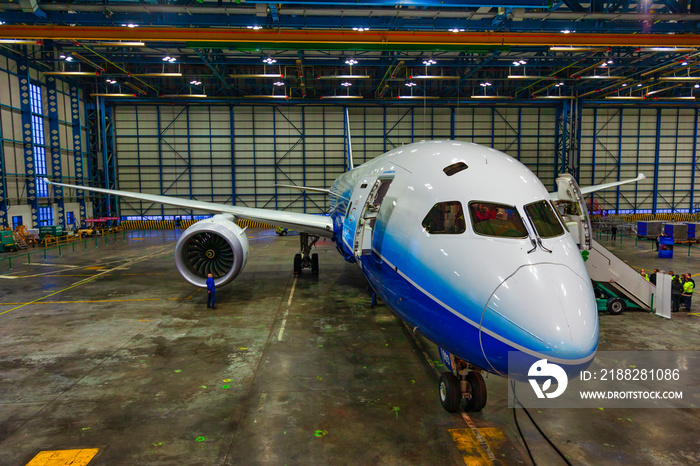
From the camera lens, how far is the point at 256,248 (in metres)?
28.6

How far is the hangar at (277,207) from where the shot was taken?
21.6 feet

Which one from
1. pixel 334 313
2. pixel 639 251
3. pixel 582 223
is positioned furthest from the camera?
pixel 639 251

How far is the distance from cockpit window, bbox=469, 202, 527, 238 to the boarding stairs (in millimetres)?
10026

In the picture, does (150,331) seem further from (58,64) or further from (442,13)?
(58,64)

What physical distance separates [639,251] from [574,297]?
88.0 feet

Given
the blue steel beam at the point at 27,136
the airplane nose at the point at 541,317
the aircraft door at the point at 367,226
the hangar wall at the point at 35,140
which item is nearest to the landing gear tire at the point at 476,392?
the airplane nose at the point at 541,317

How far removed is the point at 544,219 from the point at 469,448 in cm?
347

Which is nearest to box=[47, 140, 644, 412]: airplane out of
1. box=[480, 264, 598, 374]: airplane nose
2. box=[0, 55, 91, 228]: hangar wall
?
box=[480, 264, 598, 374]: airplane nose

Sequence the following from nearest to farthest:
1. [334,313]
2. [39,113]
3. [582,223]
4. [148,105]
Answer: [582,223] → [334,313] → [39,113] → [148,105]

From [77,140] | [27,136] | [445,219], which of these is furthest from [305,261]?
[77,140]

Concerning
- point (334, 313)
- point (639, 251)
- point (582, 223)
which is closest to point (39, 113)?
point (334, 313)

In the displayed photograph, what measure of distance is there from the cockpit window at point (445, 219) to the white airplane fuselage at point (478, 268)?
0.02m

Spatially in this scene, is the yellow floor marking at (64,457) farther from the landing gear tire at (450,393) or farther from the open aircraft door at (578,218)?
the open aircraft door at (578,218)

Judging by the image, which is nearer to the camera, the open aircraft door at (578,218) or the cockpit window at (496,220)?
the cockpit window at (496,220)
